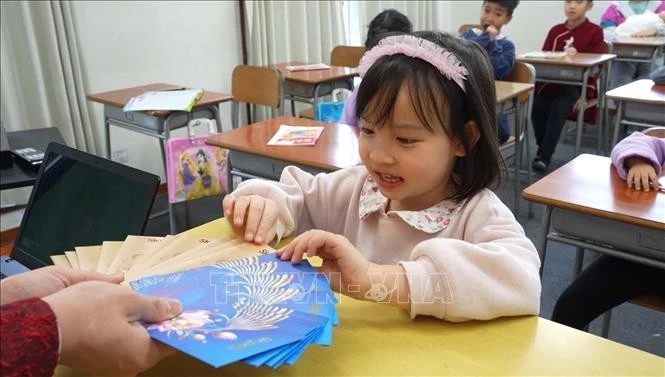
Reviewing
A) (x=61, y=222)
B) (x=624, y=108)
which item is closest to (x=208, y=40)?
(x=624, y=108)

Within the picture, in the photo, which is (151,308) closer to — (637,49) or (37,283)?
(37,283)

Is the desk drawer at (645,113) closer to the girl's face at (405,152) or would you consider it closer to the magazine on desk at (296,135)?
the magazine on desk at (296,135)

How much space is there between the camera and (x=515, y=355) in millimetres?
752

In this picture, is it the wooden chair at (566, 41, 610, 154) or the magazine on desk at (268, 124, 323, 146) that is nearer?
the magazine on desk at (268, 124, 323, 146)

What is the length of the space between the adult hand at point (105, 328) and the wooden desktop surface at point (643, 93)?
2678 mm

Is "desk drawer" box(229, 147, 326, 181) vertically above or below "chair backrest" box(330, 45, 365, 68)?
below

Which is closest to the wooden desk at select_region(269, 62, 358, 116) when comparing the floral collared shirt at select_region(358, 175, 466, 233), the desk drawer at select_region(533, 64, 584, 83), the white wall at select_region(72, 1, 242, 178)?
the white wall at select_region(72, 1, 242, 178)

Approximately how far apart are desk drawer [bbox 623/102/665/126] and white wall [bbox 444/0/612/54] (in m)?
3.74

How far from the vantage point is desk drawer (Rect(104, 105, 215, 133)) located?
297cm

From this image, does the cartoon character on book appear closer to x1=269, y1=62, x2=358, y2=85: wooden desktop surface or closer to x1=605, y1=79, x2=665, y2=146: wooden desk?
x1=269, y1=62, x2=358, y2=85: wooden desktop surface

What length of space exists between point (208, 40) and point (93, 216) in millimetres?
3268

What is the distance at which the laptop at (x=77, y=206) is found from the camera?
1.12 m

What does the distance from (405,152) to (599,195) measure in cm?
89

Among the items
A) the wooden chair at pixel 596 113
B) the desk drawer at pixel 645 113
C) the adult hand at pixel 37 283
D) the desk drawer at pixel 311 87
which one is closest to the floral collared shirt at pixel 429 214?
the adult hand at pixel 37 283
